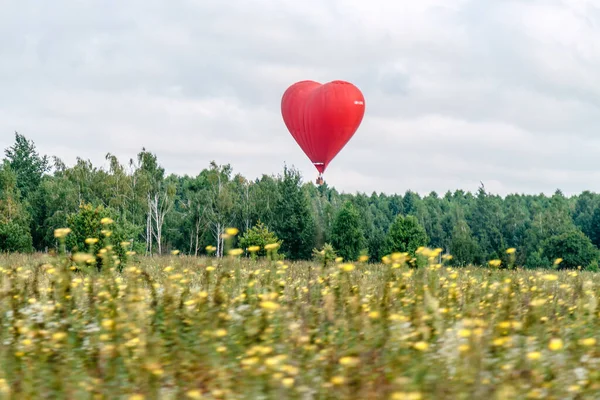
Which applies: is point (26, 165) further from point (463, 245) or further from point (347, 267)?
point (347, 267)

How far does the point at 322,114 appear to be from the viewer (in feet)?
87.9

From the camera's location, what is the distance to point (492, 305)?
18.8 ft

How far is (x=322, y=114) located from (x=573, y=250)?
52437 millimetres

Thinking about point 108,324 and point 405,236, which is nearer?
point 108,324

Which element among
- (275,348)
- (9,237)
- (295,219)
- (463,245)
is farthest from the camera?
(463,245)

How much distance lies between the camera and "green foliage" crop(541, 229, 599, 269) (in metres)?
68.8

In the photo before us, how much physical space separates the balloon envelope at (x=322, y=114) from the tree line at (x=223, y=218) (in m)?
15.0

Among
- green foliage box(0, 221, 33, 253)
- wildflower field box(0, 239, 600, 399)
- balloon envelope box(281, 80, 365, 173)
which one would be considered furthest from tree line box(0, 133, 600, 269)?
wildflower field box(0, 239, 600, 399)

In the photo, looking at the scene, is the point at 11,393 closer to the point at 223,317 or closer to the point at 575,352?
the point at 223,317

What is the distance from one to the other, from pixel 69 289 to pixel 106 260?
0.49 m

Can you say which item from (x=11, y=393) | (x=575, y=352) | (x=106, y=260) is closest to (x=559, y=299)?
(x=575, y=352)

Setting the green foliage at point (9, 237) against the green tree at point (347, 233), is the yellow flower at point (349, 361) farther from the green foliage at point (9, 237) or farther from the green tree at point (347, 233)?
the green tree at point (347, 233)

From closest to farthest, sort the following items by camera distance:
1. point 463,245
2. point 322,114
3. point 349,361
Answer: point 349,361 → point 322,114 → point 463,245

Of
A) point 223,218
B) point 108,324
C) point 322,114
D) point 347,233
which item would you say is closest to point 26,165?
point 223,218
